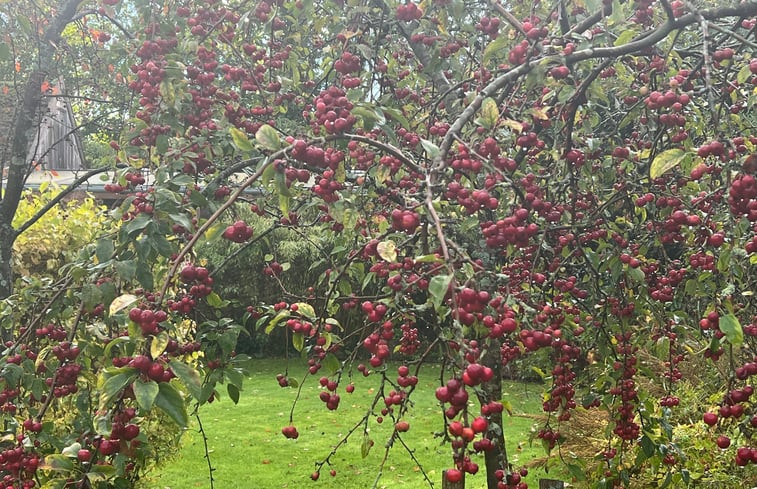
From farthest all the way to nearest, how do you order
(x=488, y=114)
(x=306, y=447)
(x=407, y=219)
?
(x=306, y=447) → (x=488, y=114) → (x=407, y=219)

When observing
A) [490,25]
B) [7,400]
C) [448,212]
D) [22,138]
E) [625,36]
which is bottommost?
[7,400]

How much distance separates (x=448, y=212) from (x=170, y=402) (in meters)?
1.49

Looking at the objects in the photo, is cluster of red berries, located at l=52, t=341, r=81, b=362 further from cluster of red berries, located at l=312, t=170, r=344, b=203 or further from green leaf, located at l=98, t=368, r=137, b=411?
cluster of red berries, located at l=312, t=170, r=344, b=203

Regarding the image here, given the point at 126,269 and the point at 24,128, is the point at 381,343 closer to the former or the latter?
the point at 126,269

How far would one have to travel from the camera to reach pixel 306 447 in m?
6.75

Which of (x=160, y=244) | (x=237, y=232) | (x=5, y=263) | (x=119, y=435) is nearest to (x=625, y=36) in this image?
(x=237, y=232)

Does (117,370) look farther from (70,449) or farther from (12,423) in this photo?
(12,423)

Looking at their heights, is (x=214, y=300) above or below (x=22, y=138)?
below

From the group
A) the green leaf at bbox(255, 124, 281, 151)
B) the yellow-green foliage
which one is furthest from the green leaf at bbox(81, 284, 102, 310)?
the yellow-green foliage

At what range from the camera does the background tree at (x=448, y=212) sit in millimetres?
1512

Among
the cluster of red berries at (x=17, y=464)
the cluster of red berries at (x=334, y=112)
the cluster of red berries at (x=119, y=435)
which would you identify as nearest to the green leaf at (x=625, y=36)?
the cluster of red berries at (x=334, y=112)

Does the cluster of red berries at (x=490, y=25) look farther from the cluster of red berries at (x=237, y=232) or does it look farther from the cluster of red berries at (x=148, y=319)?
the cluster of red berries at (x=148, y=319)

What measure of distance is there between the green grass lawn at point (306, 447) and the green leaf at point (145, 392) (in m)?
3.60

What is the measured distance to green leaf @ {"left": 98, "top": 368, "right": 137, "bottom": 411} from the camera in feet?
4.13
